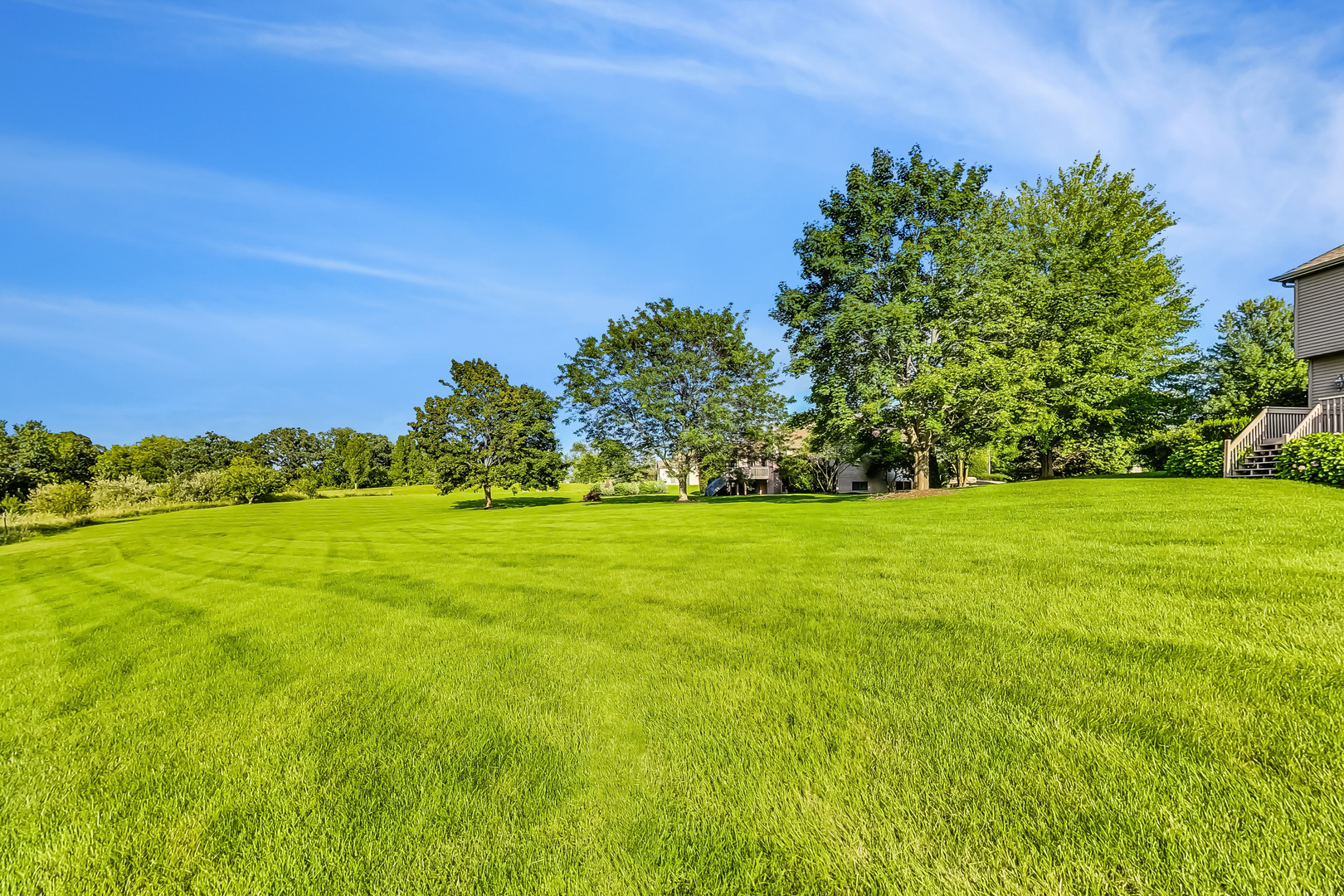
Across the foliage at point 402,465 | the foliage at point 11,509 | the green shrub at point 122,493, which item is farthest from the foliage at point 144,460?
the foliage at point 11,509

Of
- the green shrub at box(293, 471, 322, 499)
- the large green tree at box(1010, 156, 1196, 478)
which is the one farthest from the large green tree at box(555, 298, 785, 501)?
the green shrub at box(293, 471, 322, 499)

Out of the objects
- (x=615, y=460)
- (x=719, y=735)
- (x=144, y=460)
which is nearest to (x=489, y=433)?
(x=615, y=460)

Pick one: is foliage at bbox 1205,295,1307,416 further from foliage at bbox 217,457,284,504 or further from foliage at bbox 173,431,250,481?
foliage at bbox 173,431,250,481

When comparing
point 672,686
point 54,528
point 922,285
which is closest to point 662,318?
point 922,285

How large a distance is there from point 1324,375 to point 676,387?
79.7 feet

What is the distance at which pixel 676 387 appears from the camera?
29125 millimetres

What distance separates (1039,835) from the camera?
1.91m

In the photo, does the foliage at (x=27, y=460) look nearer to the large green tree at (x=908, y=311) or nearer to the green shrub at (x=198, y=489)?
the green shrub at (x=198, y=489)

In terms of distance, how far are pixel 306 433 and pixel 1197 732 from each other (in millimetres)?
93227

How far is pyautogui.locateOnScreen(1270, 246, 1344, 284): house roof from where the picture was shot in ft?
50.2

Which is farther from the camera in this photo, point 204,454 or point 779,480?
point 204,454

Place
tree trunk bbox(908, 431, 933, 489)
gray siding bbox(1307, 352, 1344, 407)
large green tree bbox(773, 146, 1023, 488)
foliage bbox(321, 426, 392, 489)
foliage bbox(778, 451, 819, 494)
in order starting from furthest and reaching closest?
foliage bbox(321, 426, 392, 489) < foliage bbox(778, 451, 819, 494) < tree trunk bbox(908, 431, 933, 489) < large green tree bbox(773, 146, 1023, 488) < gray siding bbox(1307, 352, 1344, 407)

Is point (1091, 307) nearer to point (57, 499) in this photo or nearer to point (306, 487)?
point (57, 499)

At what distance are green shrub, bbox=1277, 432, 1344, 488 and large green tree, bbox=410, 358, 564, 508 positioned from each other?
1110 inches
